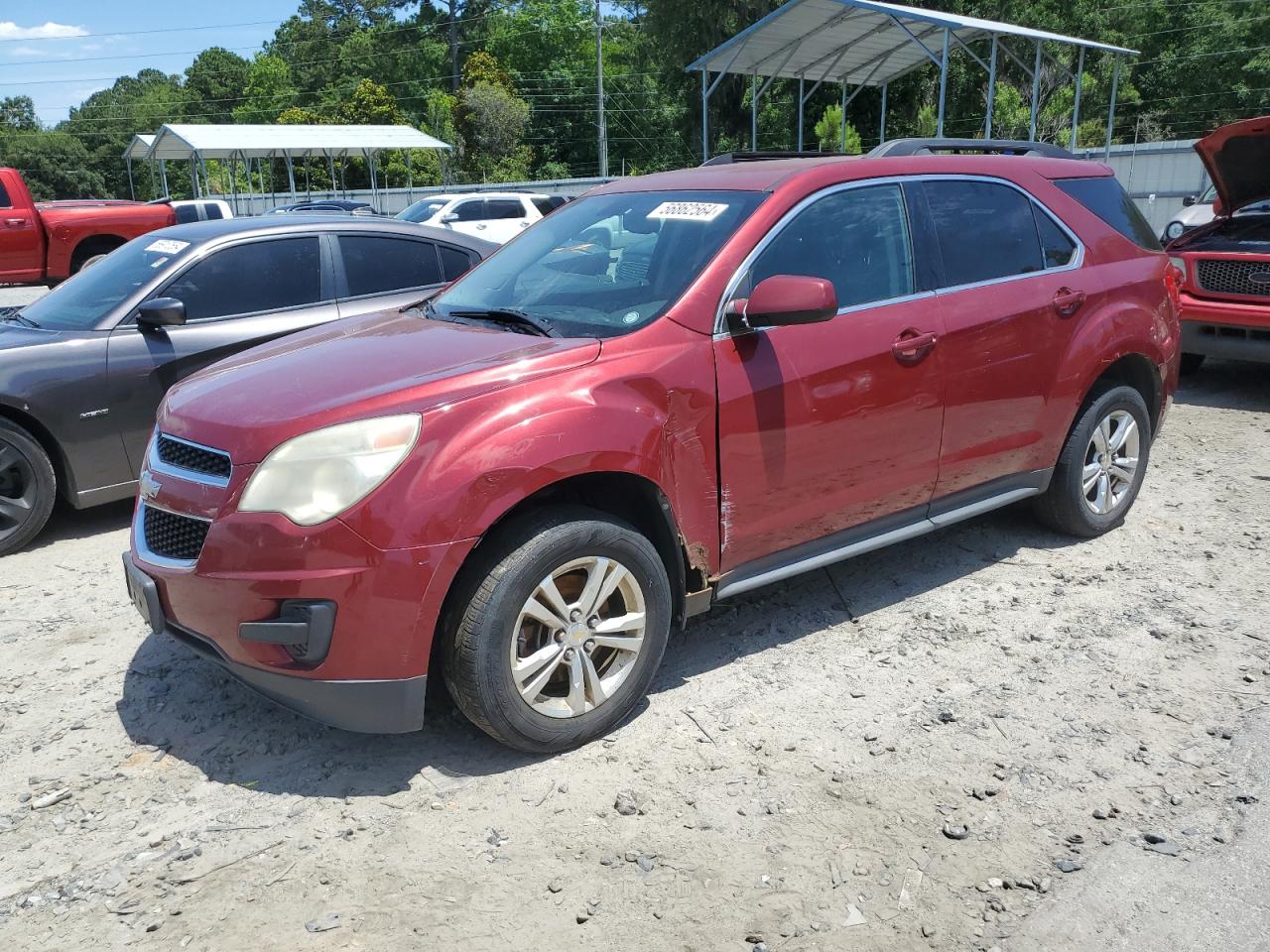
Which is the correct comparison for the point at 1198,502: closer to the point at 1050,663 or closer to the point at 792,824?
the point at 1050,663

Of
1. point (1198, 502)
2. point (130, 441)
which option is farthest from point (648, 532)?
point (1198, 502)

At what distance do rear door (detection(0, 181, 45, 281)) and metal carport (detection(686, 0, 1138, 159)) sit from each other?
12.1 meters

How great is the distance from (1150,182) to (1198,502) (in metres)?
18.9

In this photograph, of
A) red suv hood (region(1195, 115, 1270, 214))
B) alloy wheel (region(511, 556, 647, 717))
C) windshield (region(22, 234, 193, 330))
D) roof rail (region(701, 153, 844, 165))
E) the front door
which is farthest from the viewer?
red suv hood (region(1195, 115, 1270, 214))

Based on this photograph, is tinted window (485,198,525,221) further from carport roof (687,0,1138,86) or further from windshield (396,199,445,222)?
carport roof (687,0,1138,86)

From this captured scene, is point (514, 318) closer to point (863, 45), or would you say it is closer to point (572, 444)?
point (572, 444)

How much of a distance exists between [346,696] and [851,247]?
247cm

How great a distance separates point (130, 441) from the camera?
5.34 meters

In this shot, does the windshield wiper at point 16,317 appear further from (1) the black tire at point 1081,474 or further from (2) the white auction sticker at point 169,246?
(1) the black tire at point 1081,474

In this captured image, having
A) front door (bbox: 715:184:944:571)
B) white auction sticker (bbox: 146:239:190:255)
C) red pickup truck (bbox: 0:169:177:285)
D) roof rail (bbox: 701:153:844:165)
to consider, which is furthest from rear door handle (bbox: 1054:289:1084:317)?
red pickup truck (bbox: 0:169:177:285)

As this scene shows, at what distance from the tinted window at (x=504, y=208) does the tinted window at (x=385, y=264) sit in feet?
50.9

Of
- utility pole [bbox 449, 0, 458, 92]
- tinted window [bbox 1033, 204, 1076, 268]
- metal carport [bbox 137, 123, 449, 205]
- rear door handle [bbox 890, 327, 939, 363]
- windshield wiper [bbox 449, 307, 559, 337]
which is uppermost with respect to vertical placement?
utility pole [bbox 449, 0, 458, 92]

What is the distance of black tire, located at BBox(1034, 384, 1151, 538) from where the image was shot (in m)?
4.76

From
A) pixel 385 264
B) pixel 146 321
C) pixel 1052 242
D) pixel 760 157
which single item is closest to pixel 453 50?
pixel 385 264
